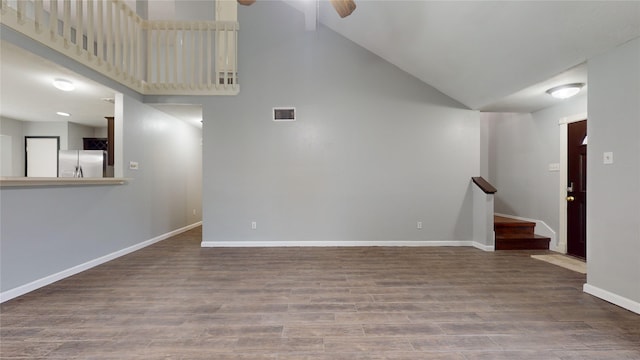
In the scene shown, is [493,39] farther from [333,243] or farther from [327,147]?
[333,243]

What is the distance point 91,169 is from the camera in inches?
182

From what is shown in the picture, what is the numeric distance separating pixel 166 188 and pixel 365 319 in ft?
14.5

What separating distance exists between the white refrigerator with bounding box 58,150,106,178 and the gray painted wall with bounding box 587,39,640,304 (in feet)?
22.5

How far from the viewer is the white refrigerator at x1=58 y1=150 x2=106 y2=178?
459cm

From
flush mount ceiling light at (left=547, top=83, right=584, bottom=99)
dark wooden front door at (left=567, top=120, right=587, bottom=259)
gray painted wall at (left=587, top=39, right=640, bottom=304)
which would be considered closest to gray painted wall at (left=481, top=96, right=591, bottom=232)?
dark wooden front door at (left=567, top=120, right=587, bottom=259)

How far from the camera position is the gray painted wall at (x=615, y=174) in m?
2.22

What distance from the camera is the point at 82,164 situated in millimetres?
4633

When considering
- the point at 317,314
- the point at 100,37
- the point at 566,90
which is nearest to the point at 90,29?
the point at 100,37

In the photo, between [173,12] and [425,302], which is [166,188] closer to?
[173,12]

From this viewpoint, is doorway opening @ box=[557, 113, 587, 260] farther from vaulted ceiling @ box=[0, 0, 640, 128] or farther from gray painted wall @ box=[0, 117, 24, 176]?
gray painted wall @ box=[0, 117, 24, 176]

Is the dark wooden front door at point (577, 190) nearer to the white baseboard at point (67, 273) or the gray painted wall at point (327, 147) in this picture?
the gray painted wall at point (327, 147)

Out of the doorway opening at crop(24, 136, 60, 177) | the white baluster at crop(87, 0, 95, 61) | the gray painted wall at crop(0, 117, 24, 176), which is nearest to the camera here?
the white baluster at crop(87, 0, 95, 61)

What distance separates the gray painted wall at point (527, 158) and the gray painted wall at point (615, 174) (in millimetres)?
1703

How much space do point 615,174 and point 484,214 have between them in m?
1.90
